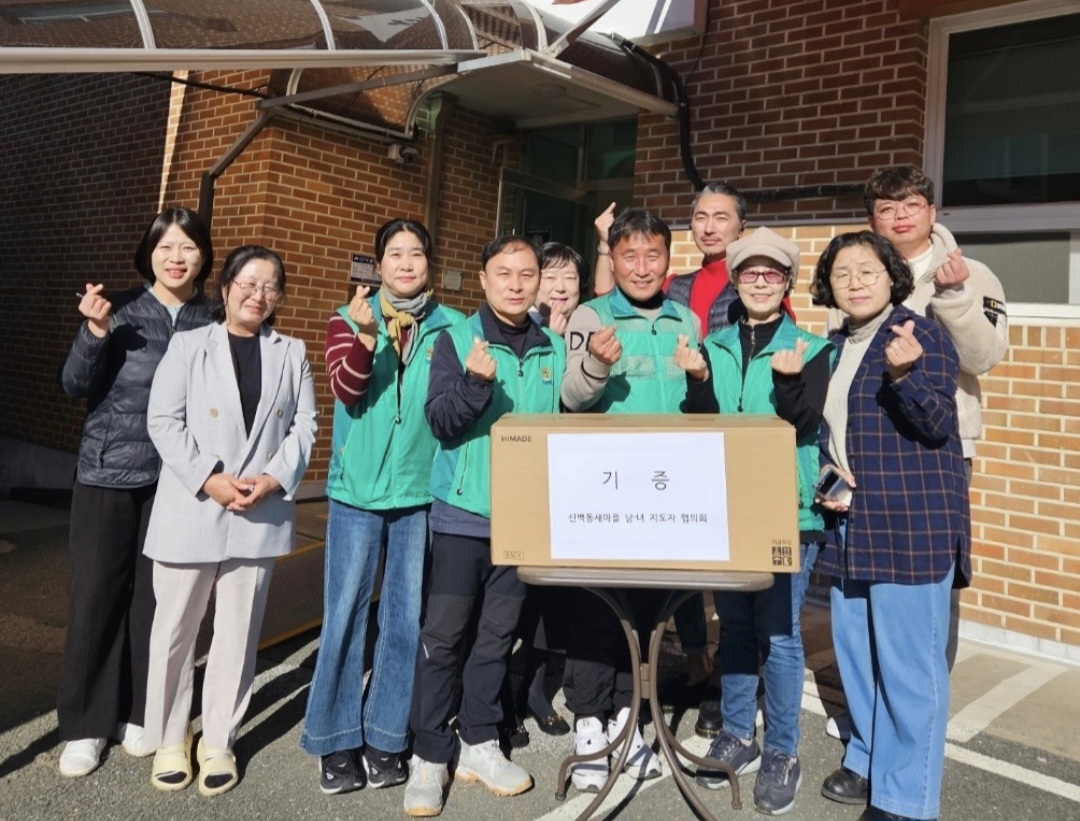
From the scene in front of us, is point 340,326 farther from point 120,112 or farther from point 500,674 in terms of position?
point 120,112

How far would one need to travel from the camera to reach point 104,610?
3264 mm

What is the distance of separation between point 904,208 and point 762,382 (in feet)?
2.80

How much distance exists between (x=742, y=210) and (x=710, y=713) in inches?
83.3

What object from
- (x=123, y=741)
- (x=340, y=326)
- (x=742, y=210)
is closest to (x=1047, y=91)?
(x=742, y=210)

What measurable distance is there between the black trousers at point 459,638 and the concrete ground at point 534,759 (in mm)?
252

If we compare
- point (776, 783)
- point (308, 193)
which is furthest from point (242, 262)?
point (308, 193)

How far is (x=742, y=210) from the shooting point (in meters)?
3.93

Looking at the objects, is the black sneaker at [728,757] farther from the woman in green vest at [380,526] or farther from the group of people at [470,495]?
the woman in green vest at [380,526]

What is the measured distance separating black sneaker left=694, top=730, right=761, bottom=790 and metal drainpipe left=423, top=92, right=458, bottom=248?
5.38m

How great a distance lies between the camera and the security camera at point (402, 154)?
24.1ft

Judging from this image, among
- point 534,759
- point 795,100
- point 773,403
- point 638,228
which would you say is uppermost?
point 795,100

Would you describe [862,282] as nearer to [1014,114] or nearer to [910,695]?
[910,695]

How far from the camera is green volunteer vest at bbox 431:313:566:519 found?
302 cm

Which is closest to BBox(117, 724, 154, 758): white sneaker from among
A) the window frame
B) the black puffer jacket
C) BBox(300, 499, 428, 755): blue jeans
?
BBox(300, 499, 428, 755): blue jeans
